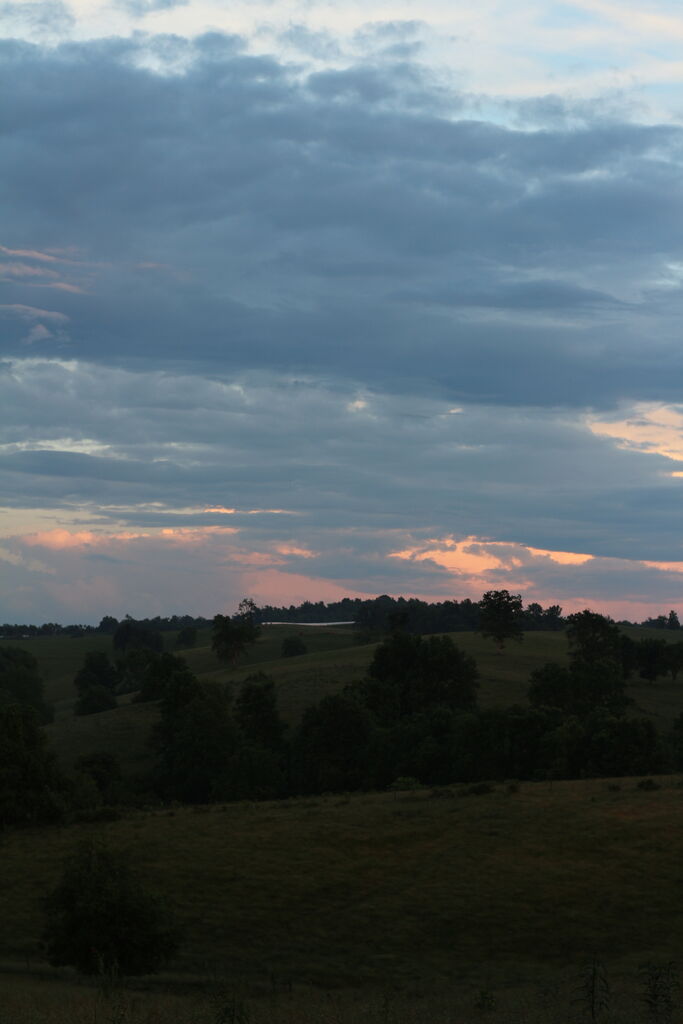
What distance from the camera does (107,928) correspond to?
3606 centimetres

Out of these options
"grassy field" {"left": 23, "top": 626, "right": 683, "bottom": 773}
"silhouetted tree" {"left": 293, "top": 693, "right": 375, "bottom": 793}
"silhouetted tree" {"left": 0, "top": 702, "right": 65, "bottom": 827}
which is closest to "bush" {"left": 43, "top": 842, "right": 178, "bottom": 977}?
"silhouetted tree" {"left": 0, "top": 702, "right": 65, "bottom": 827}

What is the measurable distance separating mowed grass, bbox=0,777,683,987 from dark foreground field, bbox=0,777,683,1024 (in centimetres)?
13

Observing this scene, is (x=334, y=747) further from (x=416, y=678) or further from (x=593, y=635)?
(x=593, y=635)

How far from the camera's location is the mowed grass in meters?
40.5

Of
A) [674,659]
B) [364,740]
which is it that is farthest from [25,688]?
[674,659]

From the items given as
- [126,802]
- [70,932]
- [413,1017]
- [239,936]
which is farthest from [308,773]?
[413,1017]

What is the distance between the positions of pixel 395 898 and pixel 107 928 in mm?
16316

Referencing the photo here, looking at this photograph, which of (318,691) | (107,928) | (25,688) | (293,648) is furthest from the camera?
(293,648)

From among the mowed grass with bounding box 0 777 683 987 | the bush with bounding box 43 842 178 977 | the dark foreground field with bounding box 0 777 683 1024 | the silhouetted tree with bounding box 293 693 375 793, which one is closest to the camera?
the dark foreground field with bounding box 0 777 683 1024

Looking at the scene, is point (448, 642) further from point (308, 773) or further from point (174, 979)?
point (174, 979)

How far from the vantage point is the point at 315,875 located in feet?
166

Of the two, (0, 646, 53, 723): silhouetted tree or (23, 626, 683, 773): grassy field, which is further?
(0, 646, 53, 723): silhouetted tree

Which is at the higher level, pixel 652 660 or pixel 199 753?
pixel 652 660

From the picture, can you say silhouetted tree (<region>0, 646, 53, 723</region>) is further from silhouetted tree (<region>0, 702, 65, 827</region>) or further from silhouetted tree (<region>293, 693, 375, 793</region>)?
silhouetted tree (<region>0, 702, 65, 827</region>)
